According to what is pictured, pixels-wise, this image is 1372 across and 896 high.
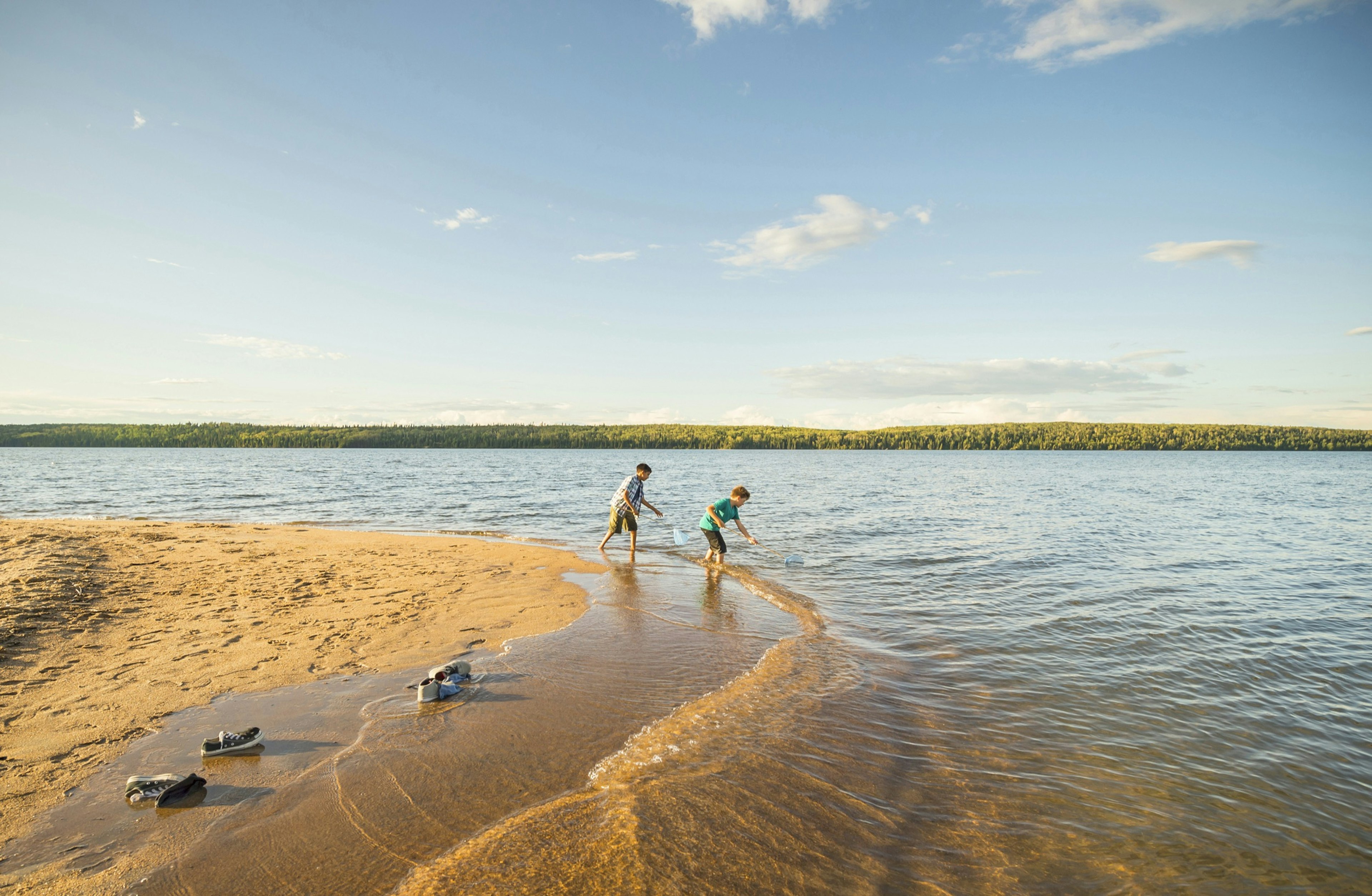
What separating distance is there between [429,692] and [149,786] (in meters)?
2.60

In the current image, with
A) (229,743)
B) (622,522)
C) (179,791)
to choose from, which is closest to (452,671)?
(229,743)

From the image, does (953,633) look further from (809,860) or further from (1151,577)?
(1151,577)

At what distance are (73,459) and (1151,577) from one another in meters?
129

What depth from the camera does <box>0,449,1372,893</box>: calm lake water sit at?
15.5 ft

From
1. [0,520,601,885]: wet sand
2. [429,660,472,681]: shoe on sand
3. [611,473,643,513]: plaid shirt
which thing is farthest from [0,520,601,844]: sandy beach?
[611,473,643,513]: plaid shirt

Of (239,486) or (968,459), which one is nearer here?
(239,486)

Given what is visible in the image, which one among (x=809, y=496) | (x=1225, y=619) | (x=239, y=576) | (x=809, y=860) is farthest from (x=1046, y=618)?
(x=809, y=496)

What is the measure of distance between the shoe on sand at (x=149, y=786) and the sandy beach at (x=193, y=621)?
0.64 meters

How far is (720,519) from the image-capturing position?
16.4 m

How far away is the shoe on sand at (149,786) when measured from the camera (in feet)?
16.1

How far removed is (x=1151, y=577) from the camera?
54.5 feet

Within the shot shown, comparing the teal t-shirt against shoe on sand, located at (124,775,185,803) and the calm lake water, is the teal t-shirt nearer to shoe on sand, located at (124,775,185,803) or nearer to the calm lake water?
the calm lake water

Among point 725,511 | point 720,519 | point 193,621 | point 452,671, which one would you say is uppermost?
point 725,511

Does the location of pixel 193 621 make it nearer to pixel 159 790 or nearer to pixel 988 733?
pixel 159 790
